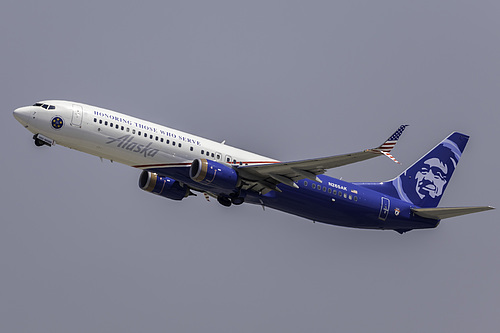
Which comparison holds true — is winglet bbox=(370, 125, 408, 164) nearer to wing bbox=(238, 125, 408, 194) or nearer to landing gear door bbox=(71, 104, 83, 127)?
wing bbox=(238, 125, 408, 194)

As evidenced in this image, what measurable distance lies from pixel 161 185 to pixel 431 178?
22.7m

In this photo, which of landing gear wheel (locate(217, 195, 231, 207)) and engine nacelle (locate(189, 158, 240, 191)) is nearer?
engine nacelle (locate(189, 158, 240, 191))

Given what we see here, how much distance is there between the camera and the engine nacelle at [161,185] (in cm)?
5891

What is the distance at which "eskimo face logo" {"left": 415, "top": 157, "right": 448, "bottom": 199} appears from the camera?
64.5 m

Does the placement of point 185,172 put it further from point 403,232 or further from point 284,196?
point 403,232

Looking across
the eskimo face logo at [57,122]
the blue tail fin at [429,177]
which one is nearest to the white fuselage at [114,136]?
the eskimo face logo at [57,122]

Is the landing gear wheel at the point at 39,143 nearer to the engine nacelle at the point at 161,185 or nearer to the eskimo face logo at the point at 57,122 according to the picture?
the eskimo face logo at the point at 57,122

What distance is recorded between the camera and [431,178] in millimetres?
65375

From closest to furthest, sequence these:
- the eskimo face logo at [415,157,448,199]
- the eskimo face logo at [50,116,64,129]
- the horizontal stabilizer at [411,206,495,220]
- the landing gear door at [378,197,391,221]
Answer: the eskimo face logo at [50,116,64,129] < the horizontal stabilizer at [411,206,495,220] < the landing gear door at [378,197,391,221] < the eskimo face logo at [415,157,448,199]

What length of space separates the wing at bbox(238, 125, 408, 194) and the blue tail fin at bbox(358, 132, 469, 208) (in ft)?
30.7

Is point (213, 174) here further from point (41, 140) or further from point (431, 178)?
point (431, 178)

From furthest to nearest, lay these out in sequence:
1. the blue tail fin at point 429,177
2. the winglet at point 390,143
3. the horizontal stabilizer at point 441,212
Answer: the blue tail fin at point 429,177
the horizontal stabilizer at point 441,212
the winglet at point 390,143

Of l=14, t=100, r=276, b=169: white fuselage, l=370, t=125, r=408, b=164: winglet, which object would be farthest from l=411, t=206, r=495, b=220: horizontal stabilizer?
l=14, t=100, r=276, b=169: white fuselage

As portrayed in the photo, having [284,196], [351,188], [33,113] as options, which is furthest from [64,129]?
[351,188]
